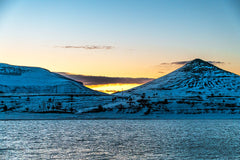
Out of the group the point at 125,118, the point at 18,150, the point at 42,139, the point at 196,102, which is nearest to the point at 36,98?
the point at 125,118

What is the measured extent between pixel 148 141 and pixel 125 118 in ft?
264

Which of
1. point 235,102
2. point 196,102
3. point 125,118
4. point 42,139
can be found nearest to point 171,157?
point 42,139

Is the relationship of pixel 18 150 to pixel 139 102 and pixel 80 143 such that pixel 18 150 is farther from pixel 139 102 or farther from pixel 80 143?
pixel 139 102

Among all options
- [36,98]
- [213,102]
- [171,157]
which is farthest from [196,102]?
[171,157]

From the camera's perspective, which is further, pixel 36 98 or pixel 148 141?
pixel 36 98

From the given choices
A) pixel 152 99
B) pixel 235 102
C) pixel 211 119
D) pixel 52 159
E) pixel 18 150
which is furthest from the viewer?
pixel 235 102

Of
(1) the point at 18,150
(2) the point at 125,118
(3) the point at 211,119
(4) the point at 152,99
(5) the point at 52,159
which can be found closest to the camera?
(5) the point at 52,159

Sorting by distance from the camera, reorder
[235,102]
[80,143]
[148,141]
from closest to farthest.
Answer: [80,143], [148,141], [235,102]

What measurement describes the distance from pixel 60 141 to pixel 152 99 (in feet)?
387

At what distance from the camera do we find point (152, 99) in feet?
604

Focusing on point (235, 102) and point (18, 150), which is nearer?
point (18, 150)

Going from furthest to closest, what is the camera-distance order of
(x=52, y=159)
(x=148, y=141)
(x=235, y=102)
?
(x=235, y=102)
(x=148, y=141)
(x=52, y=159)

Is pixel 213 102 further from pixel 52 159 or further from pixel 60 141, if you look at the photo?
pixel 52 159

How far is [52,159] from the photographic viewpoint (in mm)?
50312
